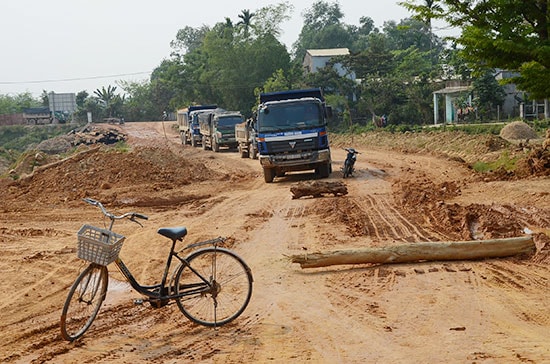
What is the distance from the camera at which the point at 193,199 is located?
1900 centimetres

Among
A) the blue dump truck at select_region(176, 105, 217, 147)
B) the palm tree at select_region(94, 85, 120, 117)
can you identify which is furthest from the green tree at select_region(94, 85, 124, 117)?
the blue dump truck at select_region(176, 105, 217, 147)

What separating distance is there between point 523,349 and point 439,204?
8303 millimetres

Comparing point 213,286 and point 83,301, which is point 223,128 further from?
point 83,301

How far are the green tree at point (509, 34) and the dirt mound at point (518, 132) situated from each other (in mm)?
13848

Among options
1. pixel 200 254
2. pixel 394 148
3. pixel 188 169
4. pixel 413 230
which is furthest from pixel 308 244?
pixel 394 148

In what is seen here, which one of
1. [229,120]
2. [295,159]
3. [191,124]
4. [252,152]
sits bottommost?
[252,152]

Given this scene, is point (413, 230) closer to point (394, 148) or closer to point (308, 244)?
point (308, 244)

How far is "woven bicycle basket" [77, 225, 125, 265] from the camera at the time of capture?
21.2 feet

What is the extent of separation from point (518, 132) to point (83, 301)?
27.4 meters

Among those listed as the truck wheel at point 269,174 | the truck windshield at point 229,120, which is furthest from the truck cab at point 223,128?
the truck wheel at point 269,174

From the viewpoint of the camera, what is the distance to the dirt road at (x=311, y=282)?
6.29 meters

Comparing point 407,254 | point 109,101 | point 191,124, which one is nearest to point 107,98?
point 109,101

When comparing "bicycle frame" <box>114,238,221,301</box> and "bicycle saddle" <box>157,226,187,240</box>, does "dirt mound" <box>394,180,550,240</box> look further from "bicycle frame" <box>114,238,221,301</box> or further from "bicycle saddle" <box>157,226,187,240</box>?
"bicycle saddle" <box>157,226,187,240</box>

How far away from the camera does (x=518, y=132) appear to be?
30969 mm
